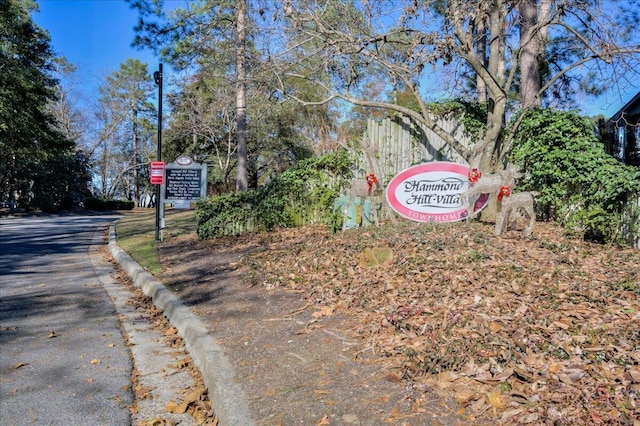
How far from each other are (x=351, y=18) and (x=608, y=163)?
5.83 metres

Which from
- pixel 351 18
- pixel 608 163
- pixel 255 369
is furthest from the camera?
pixel 351 18

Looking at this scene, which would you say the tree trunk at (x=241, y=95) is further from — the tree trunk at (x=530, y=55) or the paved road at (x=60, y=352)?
the paved road at (x=60, y=352)

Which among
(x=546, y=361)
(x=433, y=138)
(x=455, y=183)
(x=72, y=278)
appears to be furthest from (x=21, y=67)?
(x=546, y=361)

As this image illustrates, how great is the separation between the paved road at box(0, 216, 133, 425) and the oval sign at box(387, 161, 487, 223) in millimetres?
5016

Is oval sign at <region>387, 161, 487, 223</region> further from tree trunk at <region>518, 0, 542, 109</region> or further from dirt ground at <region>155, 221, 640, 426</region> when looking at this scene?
tree trunk at <region>518, 0, 542, 109</region>

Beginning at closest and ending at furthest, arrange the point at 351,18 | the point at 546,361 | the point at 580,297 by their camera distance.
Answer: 1. the point at 546,361
2. the point at 580,297
3. the point at 351,18

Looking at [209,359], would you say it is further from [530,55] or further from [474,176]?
[530,55]

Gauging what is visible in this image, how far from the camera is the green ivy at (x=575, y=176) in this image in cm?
716

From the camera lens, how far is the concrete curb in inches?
129

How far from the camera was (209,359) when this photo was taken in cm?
420

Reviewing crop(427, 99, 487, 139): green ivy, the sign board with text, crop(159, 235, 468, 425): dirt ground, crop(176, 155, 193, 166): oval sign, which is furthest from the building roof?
crop(159, 235, 468, 425): dirt ground

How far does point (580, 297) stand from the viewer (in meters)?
4.37

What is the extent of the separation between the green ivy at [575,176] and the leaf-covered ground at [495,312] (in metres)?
0.58

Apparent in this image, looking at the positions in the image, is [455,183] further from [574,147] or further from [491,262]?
[491,262]
